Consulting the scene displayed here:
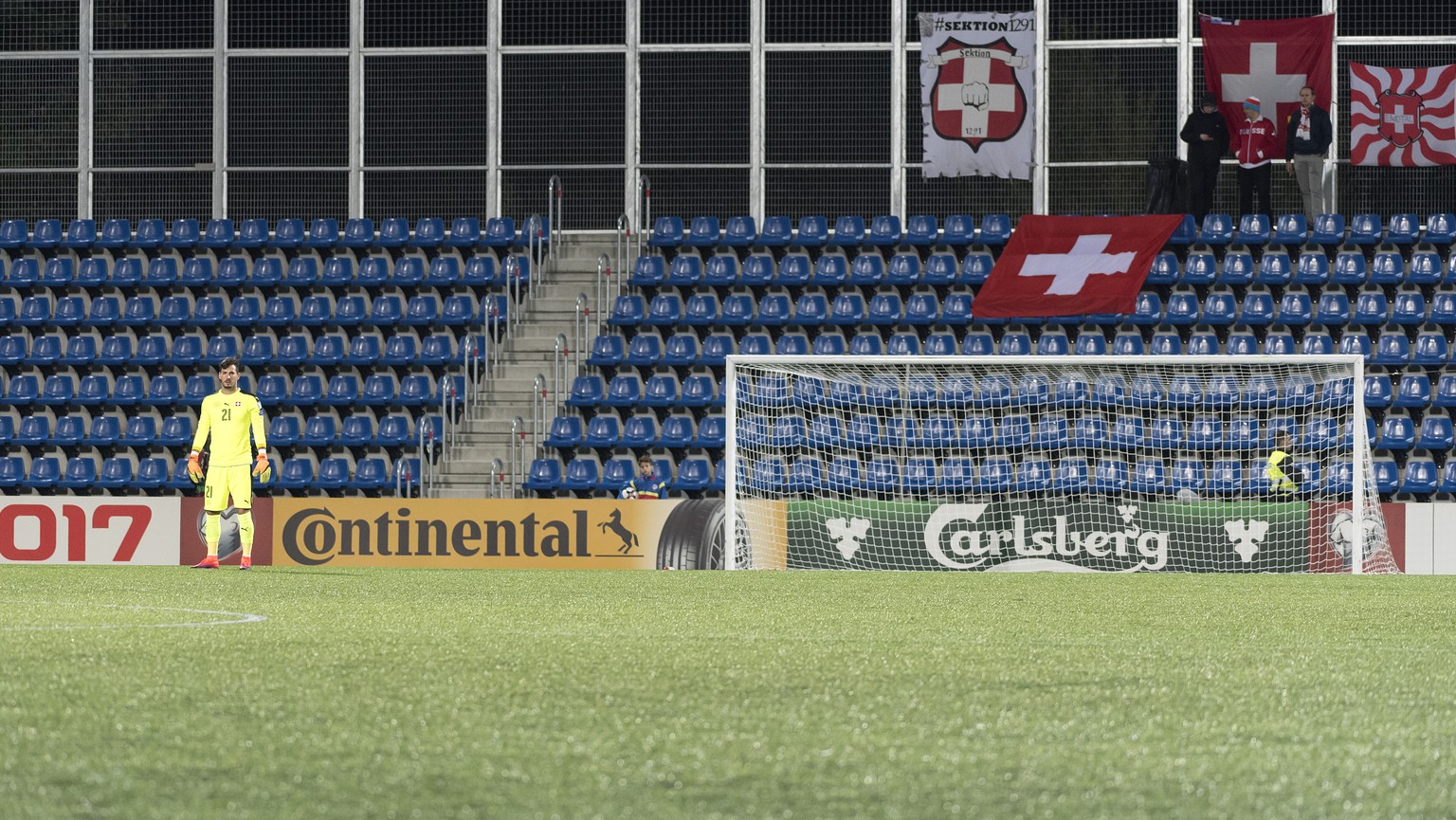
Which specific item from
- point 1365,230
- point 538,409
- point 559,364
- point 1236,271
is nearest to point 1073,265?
point 1236,271

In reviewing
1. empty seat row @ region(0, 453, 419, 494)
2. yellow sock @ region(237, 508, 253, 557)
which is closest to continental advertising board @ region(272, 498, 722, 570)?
empty seat row @ region(0, 453, 419, 494)

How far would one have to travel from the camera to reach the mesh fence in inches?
856

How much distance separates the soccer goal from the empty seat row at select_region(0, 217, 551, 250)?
480cm

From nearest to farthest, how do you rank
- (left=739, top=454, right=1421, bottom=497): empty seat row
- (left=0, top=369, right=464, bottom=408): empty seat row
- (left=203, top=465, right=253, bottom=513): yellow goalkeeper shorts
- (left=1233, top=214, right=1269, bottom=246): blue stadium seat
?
(left=203, top=465, right=253, bottom=513): yellow goalkeeper shorts < (left=739, top=454, right=1421, bottom=497): empty seat row < (left=0, top=369, right=464, bottom=408): empty seat row < (left=1233, top=214, right=1269, bottom=246): blue stadium seat

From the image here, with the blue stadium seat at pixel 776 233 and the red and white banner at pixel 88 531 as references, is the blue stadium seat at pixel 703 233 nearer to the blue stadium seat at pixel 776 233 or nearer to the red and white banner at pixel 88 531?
the blue stadium seat at pixel 776 233

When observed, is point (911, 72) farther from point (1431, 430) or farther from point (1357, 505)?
point (1357, 505)

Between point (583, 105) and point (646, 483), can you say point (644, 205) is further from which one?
point (646, 483)

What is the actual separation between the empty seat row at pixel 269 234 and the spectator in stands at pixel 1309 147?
346 inches

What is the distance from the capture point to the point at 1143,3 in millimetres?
21719

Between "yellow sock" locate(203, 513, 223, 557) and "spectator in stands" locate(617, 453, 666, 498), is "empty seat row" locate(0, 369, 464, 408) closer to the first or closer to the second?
"spectator in stands" locate(617, 453, 666, 498)

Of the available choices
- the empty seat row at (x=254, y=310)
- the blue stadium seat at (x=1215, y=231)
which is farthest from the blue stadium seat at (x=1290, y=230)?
the empty seat row at (x=254, y=310)

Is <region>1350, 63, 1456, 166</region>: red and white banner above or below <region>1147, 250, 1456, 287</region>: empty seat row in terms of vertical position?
above

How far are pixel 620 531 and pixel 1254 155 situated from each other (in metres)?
9.54

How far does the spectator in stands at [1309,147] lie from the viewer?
66.8ft
